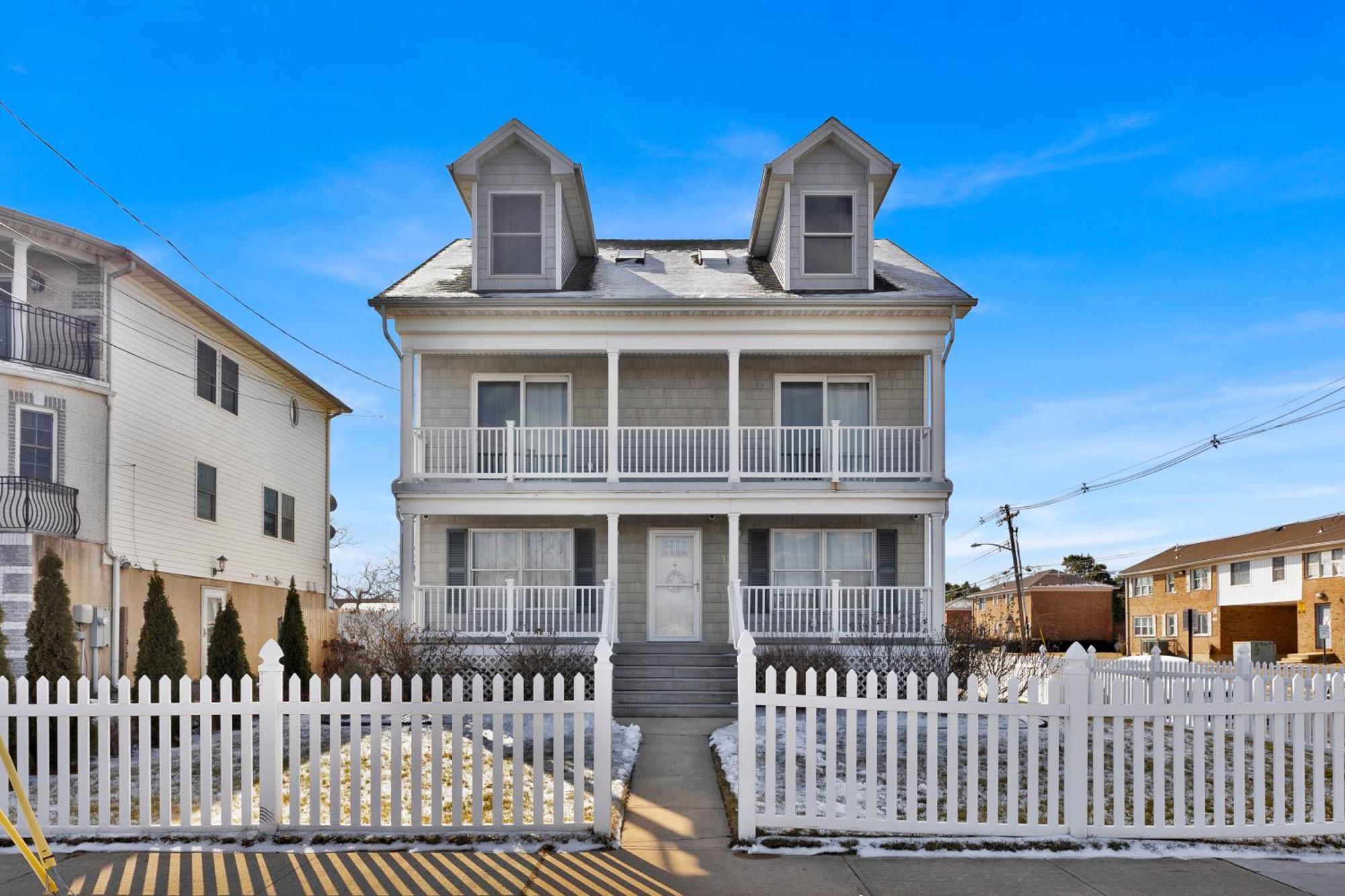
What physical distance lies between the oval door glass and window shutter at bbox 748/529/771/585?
1.01 m

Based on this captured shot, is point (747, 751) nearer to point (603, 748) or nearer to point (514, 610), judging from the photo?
point (603, 748)

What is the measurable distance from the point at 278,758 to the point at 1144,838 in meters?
6.24

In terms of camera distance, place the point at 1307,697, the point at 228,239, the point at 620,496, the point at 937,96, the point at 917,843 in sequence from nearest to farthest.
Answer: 1. the point at 917,843
2. the point at 1307,697
3. the point at 937,96
4. the point at 620,496
5. the point at 228,239

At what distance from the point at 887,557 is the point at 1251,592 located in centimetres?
3507

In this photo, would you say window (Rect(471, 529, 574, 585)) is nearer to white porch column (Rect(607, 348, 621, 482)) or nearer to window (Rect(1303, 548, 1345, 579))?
white porch column (Rect(607, 348, 621, 482))

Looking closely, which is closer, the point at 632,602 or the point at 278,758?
the point at 278,758

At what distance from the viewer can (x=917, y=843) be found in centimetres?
734

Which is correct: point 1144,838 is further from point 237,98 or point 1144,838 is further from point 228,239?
point 228,239

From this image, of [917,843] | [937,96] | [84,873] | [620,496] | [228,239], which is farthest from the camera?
[228,239]

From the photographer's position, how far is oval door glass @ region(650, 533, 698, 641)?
18969 mm

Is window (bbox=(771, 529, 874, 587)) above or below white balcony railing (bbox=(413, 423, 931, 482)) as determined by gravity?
below

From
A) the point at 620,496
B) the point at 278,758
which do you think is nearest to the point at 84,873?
the point at 278,758

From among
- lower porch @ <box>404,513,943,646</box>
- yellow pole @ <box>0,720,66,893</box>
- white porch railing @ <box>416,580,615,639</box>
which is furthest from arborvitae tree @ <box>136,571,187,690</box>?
yellow pole @ <box>0,720,66,893</box>

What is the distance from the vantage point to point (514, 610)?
17250 mm
